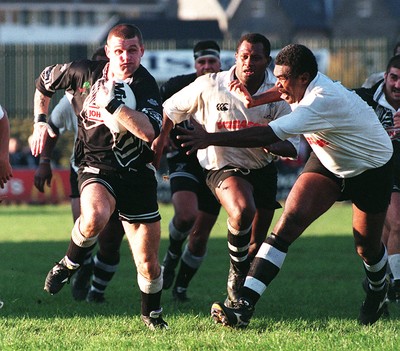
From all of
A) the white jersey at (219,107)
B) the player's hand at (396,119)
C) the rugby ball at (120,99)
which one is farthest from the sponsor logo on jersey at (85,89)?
the player's hand at (396,119)

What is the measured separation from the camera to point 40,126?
966cm

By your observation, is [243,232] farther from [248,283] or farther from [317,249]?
[317,249]

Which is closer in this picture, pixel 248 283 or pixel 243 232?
pixel 248 283

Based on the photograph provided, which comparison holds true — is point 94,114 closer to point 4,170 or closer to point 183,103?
point 4,170

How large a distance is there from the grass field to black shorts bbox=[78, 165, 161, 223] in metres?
0.90

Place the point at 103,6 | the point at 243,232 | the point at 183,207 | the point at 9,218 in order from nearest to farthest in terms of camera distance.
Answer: the point at 243,232 → the point at 183,207 → the point at 9,218 → the point at 103,6

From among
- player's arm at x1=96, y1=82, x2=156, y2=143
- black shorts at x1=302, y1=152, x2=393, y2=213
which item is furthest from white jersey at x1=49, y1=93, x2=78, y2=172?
black shorts at x1=302, y1=152, x2=393, y2=213

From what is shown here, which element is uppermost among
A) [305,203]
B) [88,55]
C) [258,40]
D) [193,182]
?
[258,40]

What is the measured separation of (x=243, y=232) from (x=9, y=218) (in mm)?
16525

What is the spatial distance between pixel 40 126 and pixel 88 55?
30.6 meters

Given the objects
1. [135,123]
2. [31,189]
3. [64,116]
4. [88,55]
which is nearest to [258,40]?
[135,123]

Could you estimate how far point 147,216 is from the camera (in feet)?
29.3

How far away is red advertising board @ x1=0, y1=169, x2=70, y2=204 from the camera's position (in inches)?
1225

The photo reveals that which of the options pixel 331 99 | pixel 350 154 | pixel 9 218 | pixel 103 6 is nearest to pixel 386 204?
pixel 350 154
